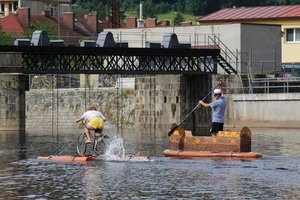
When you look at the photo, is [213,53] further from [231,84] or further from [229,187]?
[229,187]

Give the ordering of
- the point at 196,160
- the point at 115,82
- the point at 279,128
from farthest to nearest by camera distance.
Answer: the point at 115,82 < the point at 279,128 < the point at 196,160

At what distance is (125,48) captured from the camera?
8488cm

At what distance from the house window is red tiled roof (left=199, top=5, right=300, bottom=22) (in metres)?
1.47

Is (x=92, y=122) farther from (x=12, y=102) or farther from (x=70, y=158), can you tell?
(x=12, y=102)

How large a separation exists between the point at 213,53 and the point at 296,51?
2326 centimetres

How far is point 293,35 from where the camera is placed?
11300cm

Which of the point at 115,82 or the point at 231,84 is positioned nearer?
the point at 231,84

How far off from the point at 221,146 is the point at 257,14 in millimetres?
76146

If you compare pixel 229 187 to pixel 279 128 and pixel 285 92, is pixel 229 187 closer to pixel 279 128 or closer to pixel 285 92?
pixel 279 128

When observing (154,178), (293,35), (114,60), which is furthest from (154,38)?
(154,178)

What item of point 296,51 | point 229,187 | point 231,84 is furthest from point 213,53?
point 229,187

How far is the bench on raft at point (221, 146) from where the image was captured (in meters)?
41.7

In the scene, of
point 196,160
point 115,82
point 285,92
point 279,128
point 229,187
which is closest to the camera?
point 229,187

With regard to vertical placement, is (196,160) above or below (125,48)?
below
